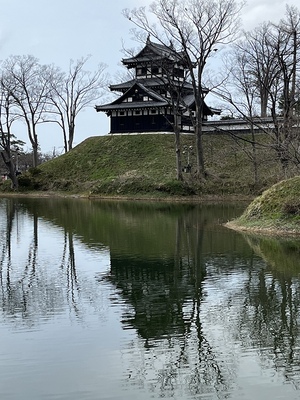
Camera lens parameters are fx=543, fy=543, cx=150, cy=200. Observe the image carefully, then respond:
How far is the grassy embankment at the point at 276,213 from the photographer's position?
68.9 ft

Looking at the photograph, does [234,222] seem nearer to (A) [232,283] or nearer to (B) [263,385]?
(A) [232,283]

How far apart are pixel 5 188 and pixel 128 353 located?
4753 cm

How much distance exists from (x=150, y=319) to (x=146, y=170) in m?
37.0

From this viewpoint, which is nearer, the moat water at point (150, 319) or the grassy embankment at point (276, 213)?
the moat water at point (150, 319)

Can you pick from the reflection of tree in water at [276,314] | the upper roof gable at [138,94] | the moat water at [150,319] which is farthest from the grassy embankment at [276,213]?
the upper roof gable at [138,94]

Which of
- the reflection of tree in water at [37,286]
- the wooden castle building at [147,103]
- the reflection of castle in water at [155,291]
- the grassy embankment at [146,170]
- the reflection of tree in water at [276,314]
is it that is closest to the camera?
the reflection of tree in water at [276,314]

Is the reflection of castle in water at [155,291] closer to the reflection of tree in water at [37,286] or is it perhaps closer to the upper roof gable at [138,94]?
the reflection of tree in water at [37,286]

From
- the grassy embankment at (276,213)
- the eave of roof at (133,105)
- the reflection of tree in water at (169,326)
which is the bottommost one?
the reflection of tree in water at (169,326)

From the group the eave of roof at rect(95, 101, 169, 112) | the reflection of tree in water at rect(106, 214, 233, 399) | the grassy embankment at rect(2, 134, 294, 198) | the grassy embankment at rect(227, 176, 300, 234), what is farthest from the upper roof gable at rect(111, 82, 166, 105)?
the reflection of tree in water at rect(106, 214, 233, 399)

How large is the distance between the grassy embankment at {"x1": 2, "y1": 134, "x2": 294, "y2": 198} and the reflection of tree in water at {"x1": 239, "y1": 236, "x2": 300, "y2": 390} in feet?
85.1

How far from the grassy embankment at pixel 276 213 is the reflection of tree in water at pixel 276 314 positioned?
15.3 feet

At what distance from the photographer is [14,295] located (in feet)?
38.9

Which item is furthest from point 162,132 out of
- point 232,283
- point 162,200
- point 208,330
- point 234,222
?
point 208,330

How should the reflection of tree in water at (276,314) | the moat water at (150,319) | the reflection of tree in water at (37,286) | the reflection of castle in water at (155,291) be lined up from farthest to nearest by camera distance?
the reflection of tree in water at (37,286), the reflection of castle in water at (155,291), the reflection of tree in water at (276,314), the moat water at (150,319)
